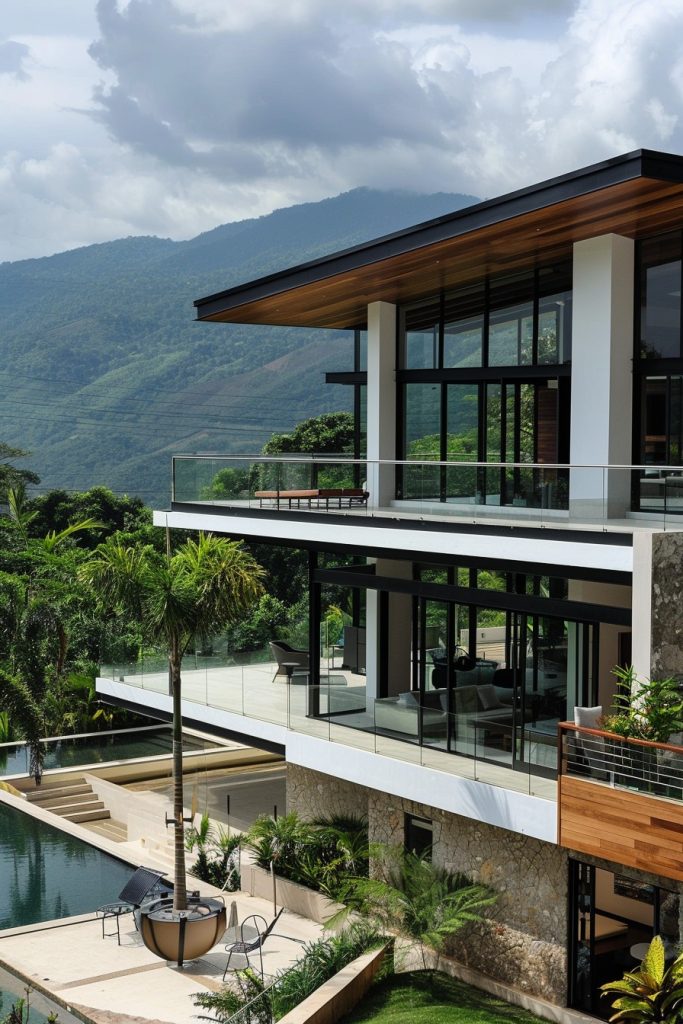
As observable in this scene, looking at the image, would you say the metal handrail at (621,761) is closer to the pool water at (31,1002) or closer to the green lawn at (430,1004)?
the green lawn at (430,1004)

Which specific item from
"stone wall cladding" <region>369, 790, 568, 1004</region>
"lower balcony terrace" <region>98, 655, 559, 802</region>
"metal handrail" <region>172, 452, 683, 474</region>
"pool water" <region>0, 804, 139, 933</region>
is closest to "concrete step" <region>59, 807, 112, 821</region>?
"pool water" <region>0, 804, 139, 933</region>

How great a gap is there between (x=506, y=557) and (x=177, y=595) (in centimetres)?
449

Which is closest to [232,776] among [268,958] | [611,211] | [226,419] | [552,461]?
[268,958]

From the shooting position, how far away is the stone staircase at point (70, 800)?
80.6 ft

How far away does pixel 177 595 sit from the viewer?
16031 millimetres

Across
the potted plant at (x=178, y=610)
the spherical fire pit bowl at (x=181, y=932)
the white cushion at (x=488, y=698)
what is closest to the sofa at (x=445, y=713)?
the white cushion at (x=488, y=698)

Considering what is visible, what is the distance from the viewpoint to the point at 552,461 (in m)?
18.6

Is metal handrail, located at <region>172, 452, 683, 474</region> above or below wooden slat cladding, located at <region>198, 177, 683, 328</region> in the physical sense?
below

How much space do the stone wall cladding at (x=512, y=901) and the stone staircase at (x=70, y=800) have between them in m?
10.2

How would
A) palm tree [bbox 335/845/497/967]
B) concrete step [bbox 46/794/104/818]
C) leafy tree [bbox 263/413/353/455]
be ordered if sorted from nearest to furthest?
1. palm tree [bbox 335/845/497/967]
2. concrete step [bbox 46/794/104/818]
3. leafy tree [bbox 263/413/353/455]

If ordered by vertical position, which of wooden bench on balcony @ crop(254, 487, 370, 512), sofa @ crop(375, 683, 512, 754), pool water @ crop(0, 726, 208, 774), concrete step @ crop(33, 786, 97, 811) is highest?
wooden bench on balcony @ crop(254, 487, 370, 512)

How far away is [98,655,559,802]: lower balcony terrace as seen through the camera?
47.1ft

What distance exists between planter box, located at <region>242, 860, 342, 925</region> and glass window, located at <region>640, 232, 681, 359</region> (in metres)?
9.15

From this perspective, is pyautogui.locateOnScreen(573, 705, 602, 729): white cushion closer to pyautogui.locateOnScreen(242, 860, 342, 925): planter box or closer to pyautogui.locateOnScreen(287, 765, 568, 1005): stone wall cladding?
pyautogui.locateOnScreen(287, 765, 568, 1005): stone wall cladding
